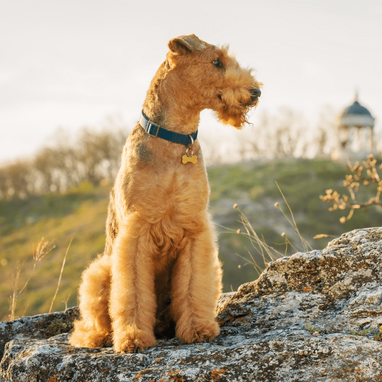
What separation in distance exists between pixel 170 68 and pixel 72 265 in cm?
2138

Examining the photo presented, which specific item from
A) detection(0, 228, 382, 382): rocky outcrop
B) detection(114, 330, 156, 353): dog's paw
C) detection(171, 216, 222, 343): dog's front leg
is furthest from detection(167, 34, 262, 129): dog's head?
detection(114, 330, 156, 353): dog's paw

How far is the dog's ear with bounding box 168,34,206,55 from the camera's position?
298 centimetres

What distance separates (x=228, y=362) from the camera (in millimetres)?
2039

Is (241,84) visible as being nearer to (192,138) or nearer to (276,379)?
(192,138)

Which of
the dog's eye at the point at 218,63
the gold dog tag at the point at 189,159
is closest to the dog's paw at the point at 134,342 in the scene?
the gold dog tag at the point at 189,159

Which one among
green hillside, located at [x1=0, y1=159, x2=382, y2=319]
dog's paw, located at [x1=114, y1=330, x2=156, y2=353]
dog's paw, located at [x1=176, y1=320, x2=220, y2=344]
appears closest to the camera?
dog's paw, located at [x1=114, y1=330, x2=156, y2=353]

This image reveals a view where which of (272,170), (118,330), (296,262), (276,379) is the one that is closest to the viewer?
(276,379)

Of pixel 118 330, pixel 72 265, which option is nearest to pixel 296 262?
pixel 118 330

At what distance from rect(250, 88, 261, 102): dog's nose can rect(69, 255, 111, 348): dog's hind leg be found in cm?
183

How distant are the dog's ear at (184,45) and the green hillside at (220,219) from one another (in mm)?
16355

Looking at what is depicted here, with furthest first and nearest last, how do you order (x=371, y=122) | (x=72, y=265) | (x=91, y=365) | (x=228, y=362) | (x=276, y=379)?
(x=371, y=122), (x=72, y=265), (x=91, y=365), (x=228, y=362), (x=276, y=379)

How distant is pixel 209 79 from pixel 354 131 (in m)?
33.8

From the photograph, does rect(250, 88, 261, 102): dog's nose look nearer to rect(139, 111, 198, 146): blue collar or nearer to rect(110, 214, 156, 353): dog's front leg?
rect(139, 111, 198, 146): blue collar

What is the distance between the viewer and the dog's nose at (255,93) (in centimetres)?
305
